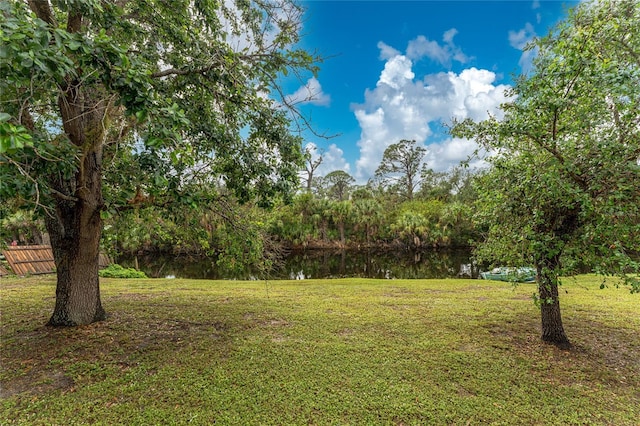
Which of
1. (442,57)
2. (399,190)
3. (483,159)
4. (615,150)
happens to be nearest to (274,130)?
(483,159)

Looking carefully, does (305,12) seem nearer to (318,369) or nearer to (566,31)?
(566,31)

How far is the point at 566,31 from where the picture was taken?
309 cm

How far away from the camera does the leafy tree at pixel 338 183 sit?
3938cm

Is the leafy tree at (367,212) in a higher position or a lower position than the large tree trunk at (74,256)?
higher

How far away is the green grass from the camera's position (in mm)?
2646

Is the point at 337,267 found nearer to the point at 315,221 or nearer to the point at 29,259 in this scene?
the point at 315,221

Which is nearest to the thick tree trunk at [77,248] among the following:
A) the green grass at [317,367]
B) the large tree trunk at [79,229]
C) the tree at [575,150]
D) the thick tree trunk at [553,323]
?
the large tree trunk at [79,229]

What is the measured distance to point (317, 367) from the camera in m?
3.45

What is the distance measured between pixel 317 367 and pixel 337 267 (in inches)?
557

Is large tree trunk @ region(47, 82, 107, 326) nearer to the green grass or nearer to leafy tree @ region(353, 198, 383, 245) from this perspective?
the green grass

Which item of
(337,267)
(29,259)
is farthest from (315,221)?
(29,259)

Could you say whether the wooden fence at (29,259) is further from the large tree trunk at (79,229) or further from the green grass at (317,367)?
the large tree trunk at (79,229)

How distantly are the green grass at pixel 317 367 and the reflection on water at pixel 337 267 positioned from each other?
6.86 meters

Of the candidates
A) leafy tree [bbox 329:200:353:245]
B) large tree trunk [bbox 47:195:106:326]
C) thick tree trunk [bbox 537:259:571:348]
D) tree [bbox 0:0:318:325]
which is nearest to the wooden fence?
large tree trunk [bbox 47:195:106:326]
